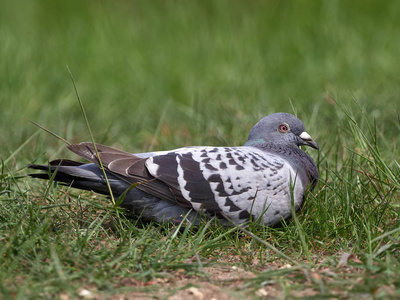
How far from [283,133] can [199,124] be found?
1806mm

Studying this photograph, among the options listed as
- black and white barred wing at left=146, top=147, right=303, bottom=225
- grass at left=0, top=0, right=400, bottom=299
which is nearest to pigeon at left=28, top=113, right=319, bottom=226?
black and white barred wing at left=146, top=147, right=303, bottom=225

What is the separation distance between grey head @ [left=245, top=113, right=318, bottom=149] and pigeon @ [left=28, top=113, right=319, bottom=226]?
1.19 ft

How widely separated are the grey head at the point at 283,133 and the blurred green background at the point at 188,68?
0.78 m

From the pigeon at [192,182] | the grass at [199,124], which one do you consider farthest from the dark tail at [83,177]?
the grass at [199,124]

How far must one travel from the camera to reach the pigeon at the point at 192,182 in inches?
145

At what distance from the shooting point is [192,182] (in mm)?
3689

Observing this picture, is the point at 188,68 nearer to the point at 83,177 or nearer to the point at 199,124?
the point at 199,124

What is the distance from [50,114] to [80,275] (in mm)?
3760

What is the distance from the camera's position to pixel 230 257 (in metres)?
3.34

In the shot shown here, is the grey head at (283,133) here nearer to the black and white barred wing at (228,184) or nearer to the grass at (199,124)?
the grass at (199,124)

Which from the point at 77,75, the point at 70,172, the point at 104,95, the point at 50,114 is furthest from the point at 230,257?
the point at 77,75

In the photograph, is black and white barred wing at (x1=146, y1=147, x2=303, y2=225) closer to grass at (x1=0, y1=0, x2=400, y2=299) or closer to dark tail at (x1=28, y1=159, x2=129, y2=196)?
grass at (x1=0, y1=0, x2=400, y2=299)

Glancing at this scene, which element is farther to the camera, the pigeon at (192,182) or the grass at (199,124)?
the pigeon at (192,182)

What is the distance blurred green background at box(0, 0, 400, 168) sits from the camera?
5.74m
